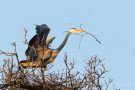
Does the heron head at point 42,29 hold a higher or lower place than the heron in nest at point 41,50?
higher

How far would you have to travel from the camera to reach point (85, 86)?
1380cm

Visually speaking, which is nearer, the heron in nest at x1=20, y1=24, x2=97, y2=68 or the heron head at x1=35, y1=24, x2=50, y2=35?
the heron in nest at x1=20, y1=24, x2=97, y2=68

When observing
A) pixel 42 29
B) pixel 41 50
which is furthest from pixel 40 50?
pixel 42 29

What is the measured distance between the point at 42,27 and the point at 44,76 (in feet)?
10.5

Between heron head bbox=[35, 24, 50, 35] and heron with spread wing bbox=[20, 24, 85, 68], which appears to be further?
heron head bbox=[35, 24, 50, 35]

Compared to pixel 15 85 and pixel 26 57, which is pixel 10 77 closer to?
pixel 15 85

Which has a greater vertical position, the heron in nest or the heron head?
the heron head

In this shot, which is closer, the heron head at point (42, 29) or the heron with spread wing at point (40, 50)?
the heron with spread wing at point (40, 50)

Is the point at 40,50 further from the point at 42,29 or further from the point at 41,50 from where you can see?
the point at 42,29

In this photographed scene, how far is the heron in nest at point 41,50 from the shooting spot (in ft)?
47.1

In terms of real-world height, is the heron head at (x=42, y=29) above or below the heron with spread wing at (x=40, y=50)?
above

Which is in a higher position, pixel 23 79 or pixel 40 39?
pixel 40 39

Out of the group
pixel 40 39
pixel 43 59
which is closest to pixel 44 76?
pixel 43 59

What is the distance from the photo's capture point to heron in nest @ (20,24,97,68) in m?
14.4
